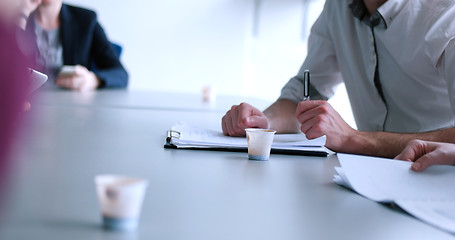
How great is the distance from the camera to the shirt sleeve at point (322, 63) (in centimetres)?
186

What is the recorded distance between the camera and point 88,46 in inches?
130

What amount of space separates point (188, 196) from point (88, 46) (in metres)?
2.84

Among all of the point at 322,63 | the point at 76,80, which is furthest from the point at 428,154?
the point at 76,80

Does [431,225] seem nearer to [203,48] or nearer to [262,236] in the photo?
[262,236]

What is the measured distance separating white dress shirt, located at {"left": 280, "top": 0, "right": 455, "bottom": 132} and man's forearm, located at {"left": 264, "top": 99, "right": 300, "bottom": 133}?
10cm

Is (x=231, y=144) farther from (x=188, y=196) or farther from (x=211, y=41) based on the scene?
(x=211, y=41)

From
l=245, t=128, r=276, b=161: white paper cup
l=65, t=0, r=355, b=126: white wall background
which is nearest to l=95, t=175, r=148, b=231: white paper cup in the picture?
l=245, t=128, r=276, b=161: white paper cup

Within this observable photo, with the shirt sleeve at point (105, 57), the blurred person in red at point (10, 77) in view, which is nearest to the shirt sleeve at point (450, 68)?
the blurred person in red at point (10, 77)

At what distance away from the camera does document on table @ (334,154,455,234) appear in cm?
65

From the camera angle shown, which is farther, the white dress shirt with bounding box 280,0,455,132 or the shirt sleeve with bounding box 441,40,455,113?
the white dress shirt with bounding box 280,0,455,132

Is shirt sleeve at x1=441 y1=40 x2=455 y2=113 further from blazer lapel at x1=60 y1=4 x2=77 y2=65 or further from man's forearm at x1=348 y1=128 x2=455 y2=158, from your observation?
blazer lapel at x1=60 y1=4 x2=77 y2=65

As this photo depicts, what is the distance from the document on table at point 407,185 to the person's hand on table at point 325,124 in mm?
187

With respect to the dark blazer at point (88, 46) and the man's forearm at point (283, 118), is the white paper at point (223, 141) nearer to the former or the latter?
the man's forearm at point (283, 118)

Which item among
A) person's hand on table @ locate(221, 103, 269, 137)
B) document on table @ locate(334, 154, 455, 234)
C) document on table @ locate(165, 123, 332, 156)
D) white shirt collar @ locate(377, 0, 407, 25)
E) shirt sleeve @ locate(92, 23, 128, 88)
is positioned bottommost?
document on table @ locate(165, 123, 332, 156)
